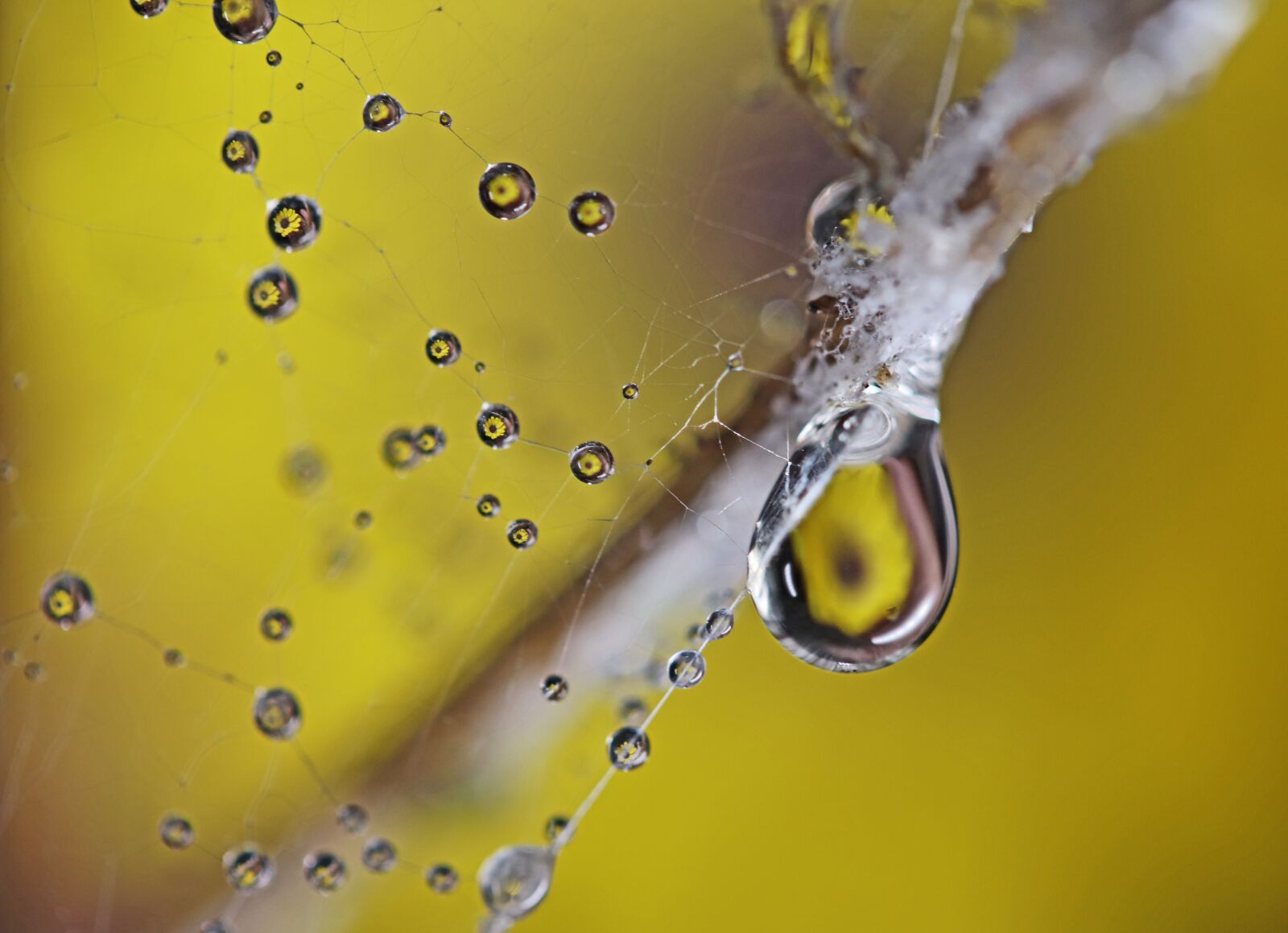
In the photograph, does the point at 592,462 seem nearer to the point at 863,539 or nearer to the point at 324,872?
the point at 863,539

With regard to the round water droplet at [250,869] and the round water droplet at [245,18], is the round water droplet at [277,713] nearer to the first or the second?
the round water droplet at [250,869]

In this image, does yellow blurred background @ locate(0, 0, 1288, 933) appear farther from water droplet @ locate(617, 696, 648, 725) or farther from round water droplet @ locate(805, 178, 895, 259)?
round water droplet @ locate(805, 178, 895, 259)

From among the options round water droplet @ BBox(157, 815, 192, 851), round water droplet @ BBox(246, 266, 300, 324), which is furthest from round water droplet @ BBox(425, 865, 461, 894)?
round water droplet @ BBox(246, 266, 300, 324)

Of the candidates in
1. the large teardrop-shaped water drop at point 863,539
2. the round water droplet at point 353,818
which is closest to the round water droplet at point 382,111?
the large teardrop-shaped water drop at point 863,539

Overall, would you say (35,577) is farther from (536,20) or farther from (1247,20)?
(1247,20)

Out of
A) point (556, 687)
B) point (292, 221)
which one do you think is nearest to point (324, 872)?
point (556, 687)

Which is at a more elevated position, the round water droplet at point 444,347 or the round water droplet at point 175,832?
the round water droplet at point 444,347

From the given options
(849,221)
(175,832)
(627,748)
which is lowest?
(175,832)
